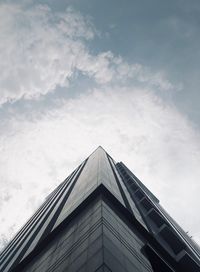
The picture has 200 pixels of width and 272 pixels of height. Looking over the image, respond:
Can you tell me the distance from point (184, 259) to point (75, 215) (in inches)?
446

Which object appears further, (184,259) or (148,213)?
(148,213)

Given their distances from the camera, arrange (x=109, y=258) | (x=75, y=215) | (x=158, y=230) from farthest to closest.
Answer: (x=158, y=230) → (x=75, y=215) → (x=109, y=258)

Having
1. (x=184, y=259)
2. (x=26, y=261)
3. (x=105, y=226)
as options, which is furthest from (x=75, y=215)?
(x=184, y=259)

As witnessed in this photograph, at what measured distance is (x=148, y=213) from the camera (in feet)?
127

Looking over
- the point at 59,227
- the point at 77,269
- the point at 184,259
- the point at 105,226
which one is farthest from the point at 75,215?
the point at 184,259

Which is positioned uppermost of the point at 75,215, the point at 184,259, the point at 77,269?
the point at 75,215

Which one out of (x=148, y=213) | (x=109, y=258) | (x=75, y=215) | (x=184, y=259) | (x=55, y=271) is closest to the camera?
(x=109, y=258)

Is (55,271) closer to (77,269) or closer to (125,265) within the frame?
(77,269)

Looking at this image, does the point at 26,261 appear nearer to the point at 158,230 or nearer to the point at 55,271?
the point at 55,271

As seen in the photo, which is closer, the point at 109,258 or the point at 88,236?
the point at 109,258

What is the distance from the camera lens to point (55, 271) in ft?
42.1

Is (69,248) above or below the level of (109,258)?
above

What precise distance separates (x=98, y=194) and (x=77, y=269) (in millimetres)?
8970

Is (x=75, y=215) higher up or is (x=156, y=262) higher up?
(x=75, y=215)
